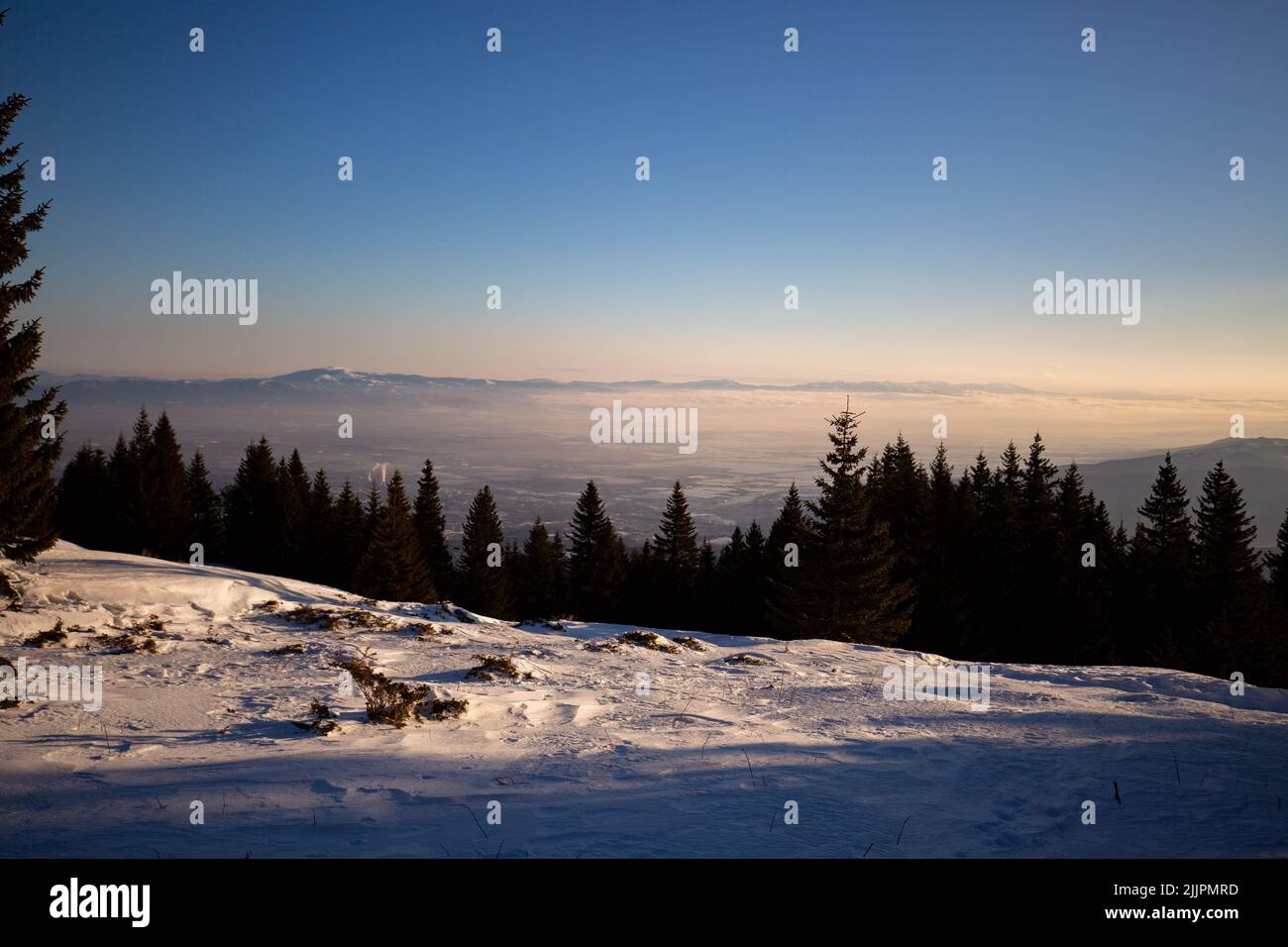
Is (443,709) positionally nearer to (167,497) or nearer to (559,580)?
(559,580)

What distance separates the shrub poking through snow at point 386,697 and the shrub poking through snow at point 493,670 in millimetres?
1309

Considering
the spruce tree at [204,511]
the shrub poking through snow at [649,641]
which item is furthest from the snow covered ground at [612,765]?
the spruce tree at [204,511]

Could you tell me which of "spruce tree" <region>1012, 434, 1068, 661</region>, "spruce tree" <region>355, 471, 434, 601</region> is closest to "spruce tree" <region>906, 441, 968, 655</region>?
"spruce tree" <region>1012, 434, 1068, 661</region>

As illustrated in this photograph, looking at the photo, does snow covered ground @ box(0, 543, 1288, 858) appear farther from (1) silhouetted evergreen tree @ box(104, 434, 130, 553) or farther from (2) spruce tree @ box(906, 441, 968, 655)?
(1) silhouetted evergreen tree @ box(104, 434, 130, 553)

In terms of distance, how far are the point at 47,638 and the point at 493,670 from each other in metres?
8.38

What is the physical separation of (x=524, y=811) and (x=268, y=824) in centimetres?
207

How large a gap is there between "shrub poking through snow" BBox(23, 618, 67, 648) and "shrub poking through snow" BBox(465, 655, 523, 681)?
25.6 feet

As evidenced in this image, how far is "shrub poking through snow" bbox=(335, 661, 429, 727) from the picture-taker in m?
7.69

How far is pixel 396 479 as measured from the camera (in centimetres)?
4816

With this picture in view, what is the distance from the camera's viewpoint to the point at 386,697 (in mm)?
8195

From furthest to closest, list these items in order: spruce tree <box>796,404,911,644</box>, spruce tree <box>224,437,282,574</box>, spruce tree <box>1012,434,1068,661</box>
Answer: spruce tree <box>224,437,282,574</box>, spruce tree <box>1012,434,1068,661</box>, spruce tree <box>796,404,911,644</box>

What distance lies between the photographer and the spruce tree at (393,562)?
4503 centimetres
